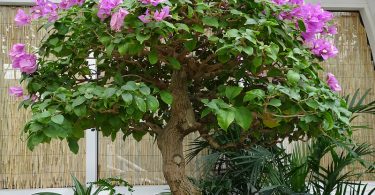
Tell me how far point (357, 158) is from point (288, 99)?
3.48 ft

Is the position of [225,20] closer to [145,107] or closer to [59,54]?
[145,107]

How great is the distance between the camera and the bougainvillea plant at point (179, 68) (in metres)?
1.19

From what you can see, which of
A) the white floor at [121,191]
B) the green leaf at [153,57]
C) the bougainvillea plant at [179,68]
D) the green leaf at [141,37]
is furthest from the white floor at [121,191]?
the green leaf at [141,37]

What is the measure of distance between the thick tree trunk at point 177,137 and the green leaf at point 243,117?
28cm

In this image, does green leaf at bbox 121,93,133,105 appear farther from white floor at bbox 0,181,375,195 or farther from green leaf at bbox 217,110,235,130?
white floor at bbox 0,181,375,195

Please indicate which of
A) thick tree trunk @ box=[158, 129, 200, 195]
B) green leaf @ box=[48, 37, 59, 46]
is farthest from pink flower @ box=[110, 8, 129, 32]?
thick tree trunk @ box=[158, 129, 200, 195]

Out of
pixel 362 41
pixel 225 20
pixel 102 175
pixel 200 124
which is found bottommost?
pixel 102 175

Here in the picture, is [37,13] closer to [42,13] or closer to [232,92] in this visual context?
[42,13]

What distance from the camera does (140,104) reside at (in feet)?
3.83

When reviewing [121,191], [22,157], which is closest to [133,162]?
[121,191]

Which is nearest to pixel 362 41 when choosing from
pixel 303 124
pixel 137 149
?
pixel 137 149

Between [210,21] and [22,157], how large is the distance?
1.73 metres

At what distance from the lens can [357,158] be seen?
218 cm

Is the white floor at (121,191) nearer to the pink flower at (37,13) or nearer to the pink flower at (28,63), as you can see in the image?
the pink flower at (28,63)
